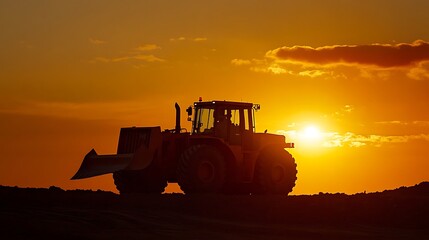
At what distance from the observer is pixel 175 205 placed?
2400cm

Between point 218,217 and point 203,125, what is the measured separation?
581cm

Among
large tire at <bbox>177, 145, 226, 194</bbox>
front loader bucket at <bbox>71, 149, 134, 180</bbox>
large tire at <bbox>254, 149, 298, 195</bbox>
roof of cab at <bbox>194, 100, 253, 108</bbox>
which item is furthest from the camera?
large tire at <bbox>254, 149, 298, 195</bbox>

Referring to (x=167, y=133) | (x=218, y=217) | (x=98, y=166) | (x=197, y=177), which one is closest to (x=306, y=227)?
Result: (x=218, y=217)

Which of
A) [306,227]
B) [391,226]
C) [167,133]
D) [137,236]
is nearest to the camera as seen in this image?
[137,236]

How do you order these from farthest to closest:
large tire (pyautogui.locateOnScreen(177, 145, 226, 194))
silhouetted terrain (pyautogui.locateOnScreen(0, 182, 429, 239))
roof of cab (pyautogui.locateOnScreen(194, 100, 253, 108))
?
roof of cab (pyautogui.locateOnScreen(194, 100, 253, 108)) < large tire (pyautogui.locateOnScreen(177, 145, 226, 194)) < silhouetted terrain (pyautogui.locateOnScreen(0, 182, 429, 239))

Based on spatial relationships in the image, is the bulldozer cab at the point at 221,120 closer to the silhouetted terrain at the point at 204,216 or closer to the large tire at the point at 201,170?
the large tire at the point at 201,170

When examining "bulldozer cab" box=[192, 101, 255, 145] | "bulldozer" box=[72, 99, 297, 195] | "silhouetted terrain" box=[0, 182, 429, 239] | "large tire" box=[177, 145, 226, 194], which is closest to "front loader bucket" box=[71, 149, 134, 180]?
"bulldozer" box=[72, 99, 297, 195]

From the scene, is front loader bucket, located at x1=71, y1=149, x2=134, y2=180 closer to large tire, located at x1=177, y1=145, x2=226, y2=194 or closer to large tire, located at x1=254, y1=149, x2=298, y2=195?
large tire, located at x1=177, y1=145, x2=226, y2=194

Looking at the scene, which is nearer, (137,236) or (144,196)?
(137,236)

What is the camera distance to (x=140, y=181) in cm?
2909

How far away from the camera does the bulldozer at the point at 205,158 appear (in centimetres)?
2697

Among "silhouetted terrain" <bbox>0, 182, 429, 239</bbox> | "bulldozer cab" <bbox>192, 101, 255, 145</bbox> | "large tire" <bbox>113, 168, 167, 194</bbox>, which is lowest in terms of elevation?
"silhouetted terrain" <bbox>0, 182, 429, 239</bbox>

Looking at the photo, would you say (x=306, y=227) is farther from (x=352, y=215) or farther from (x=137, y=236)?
(x=137, y=236)

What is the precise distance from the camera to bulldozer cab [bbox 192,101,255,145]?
28.6m
